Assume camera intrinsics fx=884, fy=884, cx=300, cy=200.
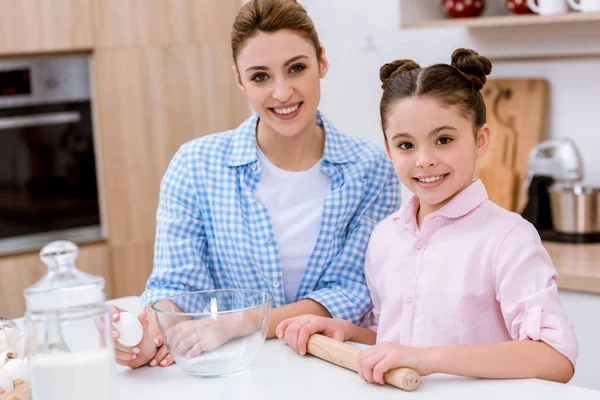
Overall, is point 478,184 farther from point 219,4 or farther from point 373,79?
point 219,4

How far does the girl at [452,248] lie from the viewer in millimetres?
1379

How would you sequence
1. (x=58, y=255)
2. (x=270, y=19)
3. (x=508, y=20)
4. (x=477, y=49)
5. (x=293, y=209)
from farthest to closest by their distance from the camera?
(x=477, y=49) < (x=508, y=20) < (x=293, y=209) < (x=270, y=19) < (x=58, y=255)

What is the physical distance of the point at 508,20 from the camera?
8.76 feet

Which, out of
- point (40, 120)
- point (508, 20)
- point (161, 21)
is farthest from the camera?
point (161, 21)

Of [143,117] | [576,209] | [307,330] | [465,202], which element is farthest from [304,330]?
[143,117]

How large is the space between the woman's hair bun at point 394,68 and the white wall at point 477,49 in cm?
112

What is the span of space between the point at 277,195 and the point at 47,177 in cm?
175

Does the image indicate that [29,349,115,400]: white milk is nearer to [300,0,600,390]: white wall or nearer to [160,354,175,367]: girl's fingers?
[160,354,175,367]: girl's fingers

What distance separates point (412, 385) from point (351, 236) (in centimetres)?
62

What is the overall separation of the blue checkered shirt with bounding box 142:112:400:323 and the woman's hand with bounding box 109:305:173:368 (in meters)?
0.33

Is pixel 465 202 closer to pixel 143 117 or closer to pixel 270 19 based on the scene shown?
pixel 270 19

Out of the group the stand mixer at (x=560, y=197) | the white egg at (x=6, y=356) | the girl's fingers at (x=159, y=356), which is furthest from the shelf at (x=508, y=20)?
the white egg at (x=6, y=356)

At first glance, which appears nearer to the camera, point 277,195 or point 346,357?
point 346,357

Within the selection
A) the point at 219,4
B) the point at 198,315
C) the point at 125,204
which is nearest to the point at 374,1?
the point at 219,4
